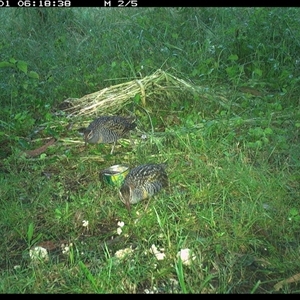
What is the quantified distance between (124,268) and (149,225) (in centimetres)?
67

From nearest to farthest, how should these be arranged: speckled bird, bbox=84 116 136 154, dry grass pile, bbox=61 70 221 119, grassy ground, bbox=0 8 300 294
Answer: grassy ground, bbox=0 8 300 294
speckled bird, bbox=84 116 136 154
dry grass pile, bbox=61 70 221 119

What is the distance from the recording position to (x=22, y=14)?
9.78m

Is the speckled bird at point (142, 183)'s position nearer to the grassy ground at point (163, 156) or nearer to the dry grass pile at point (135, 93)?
the grassy ground at point (163, 156)

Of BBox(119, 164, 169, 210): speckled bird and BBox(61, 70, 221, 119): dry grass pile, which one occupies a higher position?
BBox(61, 70, 221, 119): dry grass pile

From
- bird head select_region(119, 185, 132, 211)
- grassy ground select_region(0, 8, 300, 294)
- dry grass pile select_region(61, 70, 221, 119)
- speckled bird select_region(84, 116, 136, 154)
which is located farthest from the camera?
dry grass pile select_region(61, 70, 221, 119)

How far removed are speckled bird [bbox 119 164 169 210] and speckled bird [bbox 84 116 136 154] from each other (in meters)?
0.87

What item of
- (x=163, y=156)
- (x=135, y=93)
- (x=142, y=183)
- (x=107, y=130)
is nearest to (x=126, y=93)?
(x=135, y=93)

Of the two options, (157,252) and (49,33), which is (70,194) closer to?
(157,252)

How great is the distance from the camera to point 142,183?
5098 mm

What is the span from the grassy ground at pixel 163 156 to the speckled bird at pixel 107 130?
0.52ft

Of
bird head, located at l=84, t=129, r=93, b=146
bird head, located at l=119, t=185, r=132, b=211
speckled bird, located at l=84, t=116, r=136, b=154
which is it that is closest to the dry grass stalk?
speckled bird, located at l=84, t=116, r=136, b=154

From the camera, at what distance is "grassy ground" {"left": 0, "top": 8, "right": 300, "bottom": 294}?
13.7 ft

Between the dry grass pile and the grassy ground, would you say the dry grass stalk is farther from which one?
the grassy ground

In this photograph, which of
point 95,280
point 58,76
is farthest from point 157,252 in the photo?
point 58,76
